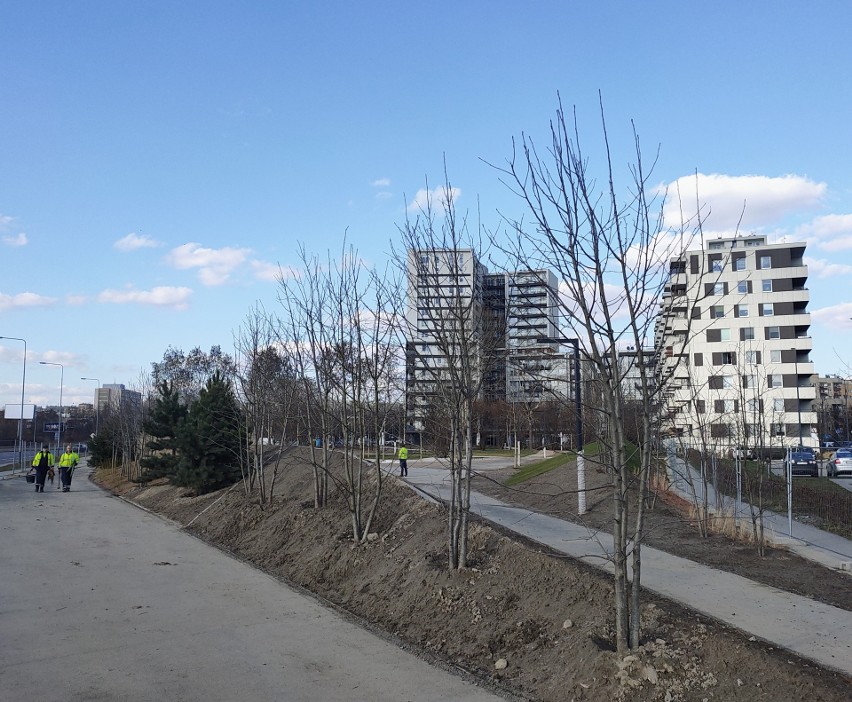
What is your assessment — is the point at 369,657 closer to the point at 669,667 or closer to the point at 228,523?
the point at 669,667

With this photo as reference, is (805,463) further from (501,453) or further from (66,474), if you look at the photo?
(66,474)

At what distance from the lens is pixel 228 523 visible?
17953mm

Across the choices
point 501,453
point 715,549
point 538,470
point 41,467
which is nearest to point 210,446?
point 41,467

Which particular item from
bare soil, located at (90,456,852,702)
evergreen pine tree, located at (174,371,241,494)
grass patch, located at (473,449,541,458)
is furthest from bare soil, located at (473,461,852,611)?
grass patch, located at (473,449,541,458)

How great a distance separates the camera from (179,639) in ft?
27.5

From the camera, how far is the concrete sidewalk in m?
6.65

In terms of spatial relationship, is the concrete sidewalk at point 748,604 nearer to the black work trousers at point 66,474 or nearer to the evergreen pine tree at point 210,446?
the evergreen pine tree at point 210,446

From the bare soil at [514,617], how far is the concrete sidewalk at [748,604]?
1.47 feet

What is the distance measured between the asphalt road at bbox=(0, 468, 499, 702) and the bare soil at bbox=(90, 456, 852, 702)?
1.70 feet

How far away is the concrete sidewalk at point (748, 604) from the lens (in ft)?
21.8

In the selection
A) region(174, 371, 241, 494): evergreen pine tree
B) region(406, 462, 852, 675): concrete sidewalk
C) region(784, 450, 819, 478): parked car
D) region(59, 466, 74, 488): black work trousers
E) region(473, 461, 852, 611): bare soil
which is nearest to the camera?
region(406, 462, 852, 675): concrete sidewalk

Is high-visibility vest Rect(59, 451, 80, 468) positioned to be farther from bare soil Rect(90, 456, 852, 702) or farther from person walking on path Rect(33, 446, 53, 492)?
bare soil Rect(90, 456, 852, 702)

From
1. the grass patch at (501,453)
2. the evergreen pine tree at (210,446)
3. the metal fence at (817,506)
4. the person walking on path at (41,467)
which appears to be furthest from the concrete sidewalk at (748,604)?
the grass patch at (501,453)

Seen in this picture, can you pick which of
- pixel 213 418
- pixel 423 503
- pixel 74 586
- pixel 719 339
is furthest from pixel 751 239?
pixel 74 586
